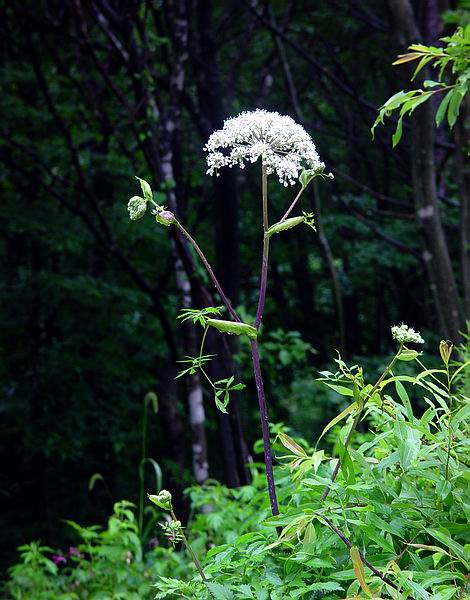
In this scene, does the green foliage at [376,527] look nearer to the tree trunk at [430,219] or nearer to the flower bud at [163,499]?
the flower bud at [163,499]

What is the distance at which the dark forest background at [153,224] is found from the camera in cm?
566

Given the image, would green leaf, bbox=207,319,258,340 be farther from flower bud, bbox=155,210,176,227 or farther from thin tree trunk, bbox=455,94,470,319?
thin tree trunk, bbox=455,94,470,319

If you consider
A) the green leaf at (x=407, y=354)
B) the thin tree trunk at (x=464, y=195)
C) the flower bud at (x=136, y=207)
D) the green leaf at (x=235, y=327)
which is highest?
the thin tree trunk at (x=464, y=195)

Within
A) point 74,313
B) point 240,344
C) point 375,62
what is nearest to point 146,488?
point 74,313

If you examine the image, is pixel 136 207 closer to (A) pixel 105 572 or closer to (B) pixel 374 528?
(B) pixel 374 528

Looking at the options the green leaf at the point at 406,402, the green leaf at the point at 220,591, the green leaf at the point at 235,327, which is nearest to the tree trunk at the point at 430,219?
the green leaf at the point at 406,402

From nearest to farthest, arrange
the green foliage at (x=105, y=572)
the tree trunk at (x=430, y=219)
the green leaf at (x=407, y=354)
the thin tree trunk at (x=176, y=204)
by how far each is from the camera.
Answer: the green leaf at (x=407, y=354) → the green foliage at (x=105, y=572) → the tree trunk at (x=430, y=219) → the thin tree trunk at (x=176, y=204)

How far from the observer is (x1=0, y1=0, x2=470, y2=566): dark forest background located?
5656mm

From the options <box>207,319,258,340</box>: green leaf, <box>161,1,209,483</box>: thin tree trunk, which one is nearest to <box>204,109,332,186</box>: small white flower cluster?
<box>207,319,258,340</box>: green leaf

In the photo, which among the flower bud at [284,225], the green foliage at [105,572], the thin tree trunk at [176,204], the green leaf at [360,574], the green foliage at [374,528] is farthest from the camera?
the thin tree trunk at [176,204]

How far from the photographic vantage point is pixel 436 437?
152 cm

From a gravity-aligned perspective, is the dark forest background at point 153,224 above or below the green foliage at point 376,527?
above

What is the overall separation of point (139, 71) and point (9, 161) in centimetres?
231

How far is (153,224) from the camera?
818 centimetres
